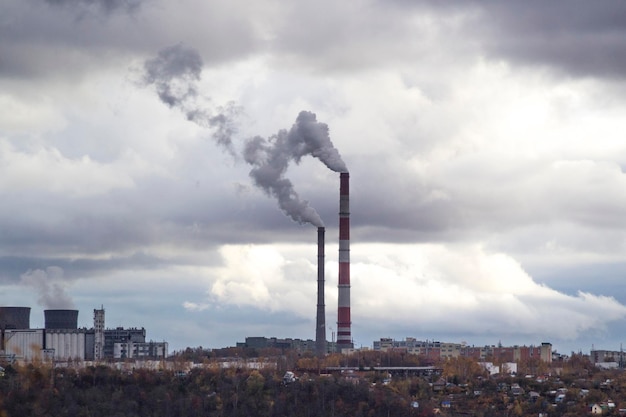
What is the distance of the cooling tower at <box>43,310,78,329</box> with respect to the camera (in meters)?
141

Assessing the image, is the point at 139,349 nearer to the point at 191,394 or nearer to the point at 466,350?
the point at 466,350

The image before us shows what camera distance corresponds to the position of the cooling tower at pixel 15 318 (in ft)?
428

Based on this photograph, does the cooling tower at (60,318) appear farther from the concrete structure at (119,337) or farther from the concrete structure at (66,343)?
the concrete structure at (119,337)

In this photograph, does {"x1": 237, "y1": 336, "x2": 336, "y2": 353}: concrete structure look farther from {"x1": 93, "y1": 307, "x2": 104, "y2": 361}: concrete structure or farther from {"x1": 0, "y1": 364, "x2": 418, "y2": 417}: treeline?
{"x1": 0, "y1": 364, "x2": 418, "y2": 417}: treeline

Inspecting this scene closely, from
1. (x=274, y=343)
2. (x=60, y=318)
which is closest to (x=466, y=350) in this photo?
(x=274, y=343)

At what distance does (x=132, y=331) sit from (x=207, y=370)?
220ft

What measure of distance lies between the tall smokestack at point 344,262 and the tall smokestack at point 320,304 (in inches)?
79.7

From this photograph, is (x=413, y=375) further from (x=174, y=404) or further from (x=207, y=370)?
(x=174, y=404)

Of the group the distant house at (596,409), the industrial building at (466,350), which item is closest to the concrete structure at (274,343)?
the industrial building at (466,350)

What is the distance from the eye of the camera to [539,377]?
115 metres

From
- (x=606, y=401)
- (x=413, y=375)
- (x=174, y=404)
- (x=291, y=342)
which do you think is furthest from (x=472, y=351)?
(x=174, y=404)

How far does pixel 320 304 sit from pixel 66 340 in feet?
121

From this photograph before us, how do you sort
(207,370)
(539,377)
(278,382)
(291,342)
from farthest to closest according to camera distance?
(291,342) < (539,377) < (207,370) < (278,382)

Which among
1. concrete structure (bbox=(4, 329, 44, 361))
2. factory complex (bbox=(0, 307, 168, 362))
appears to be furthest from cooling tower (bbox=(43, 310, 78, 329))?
concrete structure (bbox=(4, 329, 44, 361))
